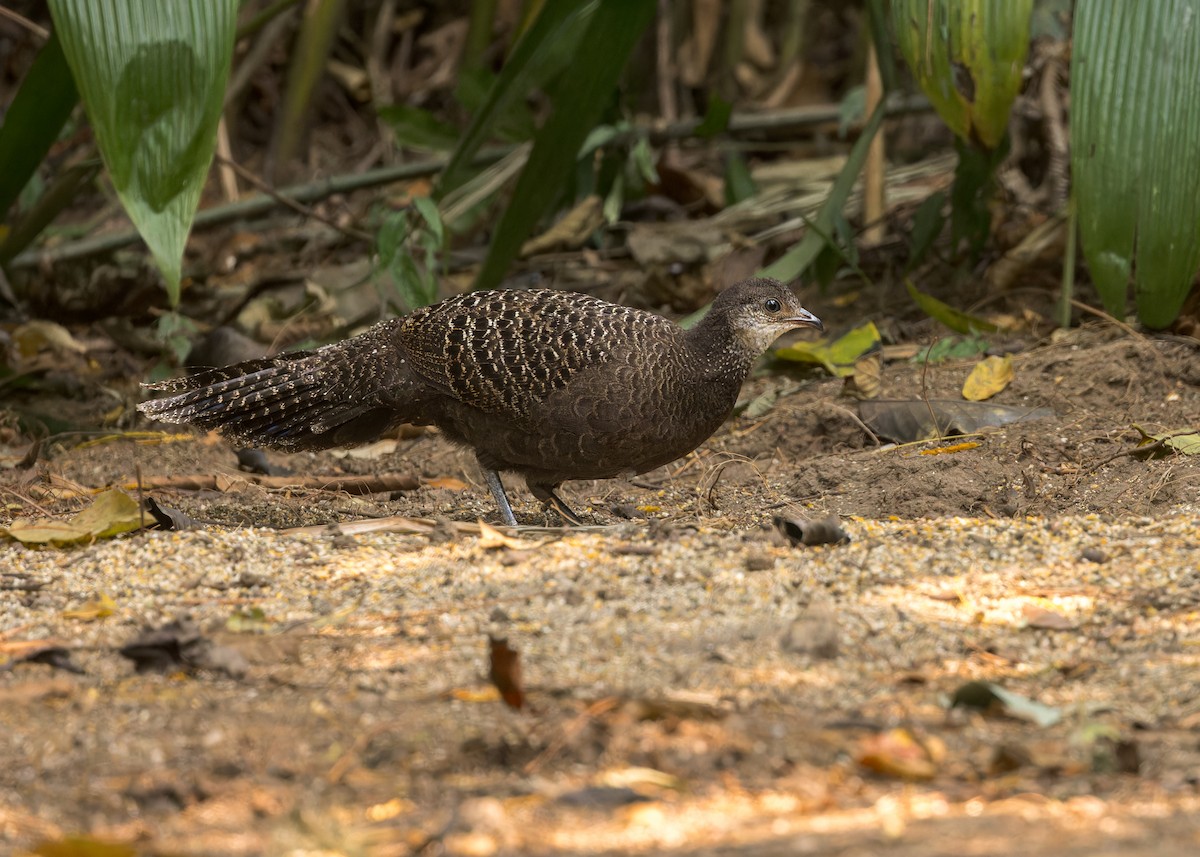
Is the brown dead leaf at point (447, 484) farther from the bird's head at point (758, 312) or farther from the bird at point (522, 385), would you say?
the bird's head at point (758, 312)

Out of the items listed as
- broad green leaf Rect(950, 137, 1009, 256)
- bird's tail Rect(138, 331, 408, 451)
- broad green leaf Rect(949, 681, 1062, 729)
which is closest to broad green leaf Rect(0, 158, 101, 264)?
bird's tail Rect(138, 331, 408, 451)

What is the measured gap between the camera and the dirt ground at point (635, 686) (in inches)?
83.3

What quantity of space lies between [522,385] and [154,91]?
144 centimetres

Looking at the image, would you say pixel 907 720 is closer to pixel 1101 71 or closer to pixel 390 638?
pixel 390 638

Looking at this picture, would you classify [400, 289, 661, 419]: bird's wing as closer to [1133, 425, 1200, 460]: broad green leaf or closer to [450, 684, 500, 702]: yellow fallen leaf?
[1133, 425, 1200, 460]: broad green leaf

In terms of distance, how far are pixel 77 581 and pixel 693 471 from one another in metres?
2.54

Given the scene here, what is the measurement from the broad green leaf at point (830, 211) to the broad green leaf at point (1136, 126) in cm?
195

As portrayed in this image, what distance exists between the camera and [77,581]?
3.40m

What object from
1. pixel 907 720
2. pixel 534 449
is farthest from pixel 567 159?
pixel 907 720

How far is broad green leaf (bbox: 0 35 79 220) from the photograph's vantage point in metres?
5.10

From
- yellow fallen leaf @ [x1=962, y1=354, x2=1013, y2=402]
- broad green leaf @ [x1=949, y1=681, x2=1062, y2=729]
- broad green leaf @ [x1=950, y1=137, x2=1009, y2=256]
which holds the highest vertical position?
broad green leaf @ [x1=950, y1=137, x2=1009, y2=256]

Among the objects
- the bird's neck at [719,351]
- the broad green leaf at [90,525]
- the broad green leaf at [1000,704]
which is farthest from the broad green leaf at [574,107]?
the broad green leaf at [1000,704]

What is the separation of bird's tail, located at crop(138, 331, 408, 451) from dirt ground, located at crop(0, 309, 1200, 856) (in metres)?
0.78

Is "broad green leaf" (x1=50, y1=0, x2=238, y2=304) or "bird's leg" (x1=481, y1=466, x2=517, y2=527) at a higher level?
"broad green leaf" (x1=50, y1=0, x2=238, y2=304)
